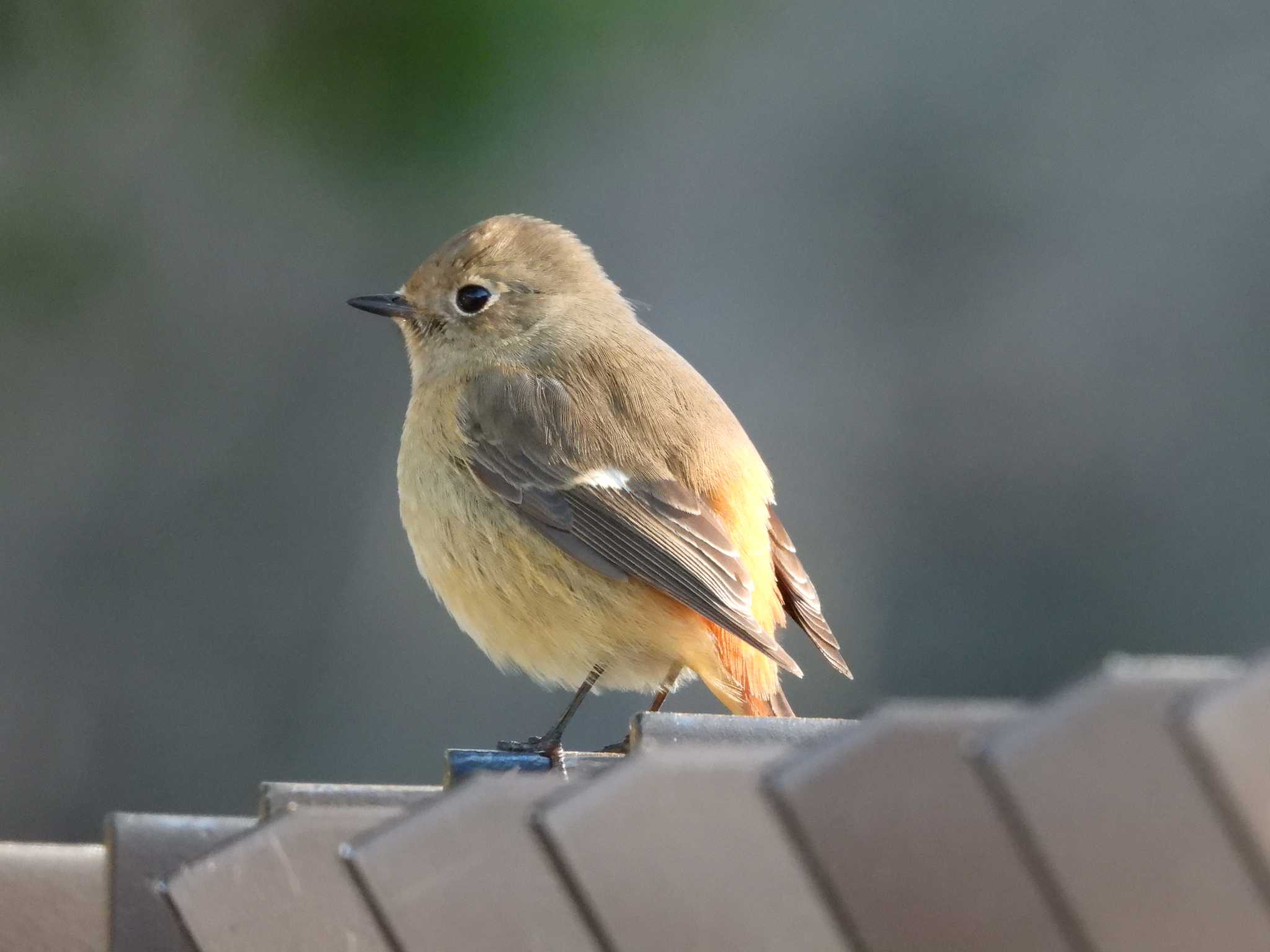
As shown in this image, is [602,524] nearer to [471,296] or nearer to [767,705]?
[767,705]

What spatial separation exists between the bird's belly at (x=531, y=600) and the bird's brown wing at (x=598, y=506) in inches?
1.4

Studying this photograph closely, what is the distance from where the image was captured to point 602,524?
350 centimetres

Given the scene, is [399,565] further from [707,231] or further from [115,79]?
[115,79]

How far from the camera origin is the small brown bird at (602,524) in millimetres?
3441

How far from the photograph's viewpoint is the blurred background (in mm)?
5535

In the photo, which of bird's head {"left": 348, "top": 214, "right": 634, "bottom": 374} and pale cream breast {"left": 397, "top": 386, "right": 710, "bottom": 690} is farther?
bird's head {"left": 348, "top": 214, "right": 634, "bottom": 374}

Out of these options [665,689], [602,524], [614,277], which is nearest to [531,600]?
[602,524]

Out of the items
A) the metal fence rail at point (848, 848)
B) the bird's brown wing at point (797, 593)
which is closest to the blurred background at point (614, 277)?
the bird's brown wing at point (797, 593)

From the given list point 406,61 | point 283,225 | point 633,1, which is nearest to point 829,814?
point 406,61

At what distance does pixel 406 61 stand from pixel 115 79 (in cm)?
136

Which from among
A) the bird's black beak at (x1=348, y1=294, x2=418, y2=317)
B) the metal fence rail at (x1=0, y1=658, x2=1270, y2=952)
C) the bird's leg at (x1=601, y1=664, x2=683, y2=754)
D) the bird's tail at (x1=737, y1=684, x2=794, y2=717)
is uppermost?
the bird's black beak at (x1=348, y1=294, x2=418, y2=317)

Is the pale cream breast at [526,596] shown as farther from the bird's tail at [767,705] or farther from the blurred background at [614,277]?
the blurred background at [614,277]

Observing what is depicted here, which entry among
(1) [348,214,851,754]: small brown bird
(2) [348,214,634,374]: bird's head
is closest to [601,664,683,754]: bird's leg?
(1) [348,214,851,754]: small brown bird

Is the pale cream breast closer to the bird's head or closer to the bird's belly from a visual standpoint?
the bird's belly
